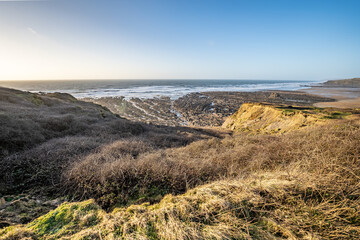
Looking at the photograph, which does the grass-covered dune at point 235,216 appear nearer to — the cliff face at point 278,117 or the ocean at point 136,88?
the cliff face at point 278,117

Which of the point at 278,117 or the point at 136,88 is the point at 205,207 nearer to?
the point at 278,117

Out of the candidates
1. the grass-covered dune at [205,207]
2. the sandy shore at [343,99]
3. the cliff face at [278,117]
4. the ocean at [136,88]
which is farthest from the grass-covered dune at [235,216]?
the ocean at [136,88]

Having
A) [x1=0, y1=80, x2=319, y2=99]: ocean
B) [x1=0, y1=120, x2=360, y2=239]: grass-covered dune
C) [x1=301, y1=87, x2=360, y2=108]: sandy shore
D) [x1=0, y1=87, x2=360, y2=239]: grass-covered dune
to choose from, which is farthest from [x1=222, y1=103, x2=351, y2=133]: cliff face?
[x1=0, y1=80, x2=319, y2=99]: ocean

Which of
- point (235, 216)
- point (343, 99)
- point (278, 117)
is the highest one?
point (343, 99)

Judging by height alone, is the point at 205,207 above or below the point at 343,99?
below

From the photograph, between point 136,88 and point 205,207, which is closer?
point 205,207

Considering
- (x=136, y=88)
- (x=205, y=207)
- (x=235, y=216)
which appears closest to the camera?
(x=235, y=216)

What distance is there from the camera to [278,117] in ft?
45.3

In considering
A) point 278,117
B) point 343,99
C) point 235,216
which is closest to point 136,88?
point 278,117

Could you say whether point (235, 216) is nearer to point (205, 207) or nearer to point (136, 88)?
point (205, 207)

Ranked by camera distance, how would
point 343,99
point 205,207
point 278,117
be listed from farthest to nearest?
point 343,99 < point 278,117 < point 205,207

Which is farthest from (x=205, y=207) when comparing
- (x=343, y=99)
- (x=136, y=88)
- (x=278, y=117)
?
(x=136, y=88)

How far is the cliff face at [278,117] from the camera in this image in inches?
415

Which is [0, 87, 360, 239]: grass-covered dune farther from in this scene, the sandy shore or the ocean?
the ocean
